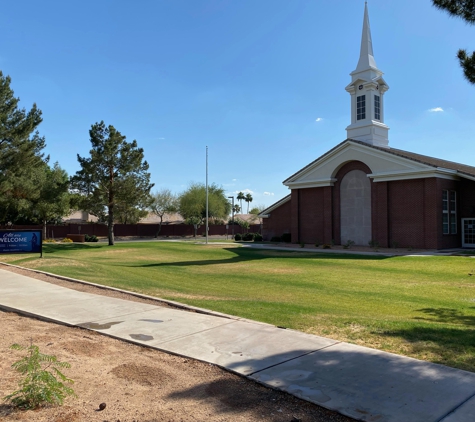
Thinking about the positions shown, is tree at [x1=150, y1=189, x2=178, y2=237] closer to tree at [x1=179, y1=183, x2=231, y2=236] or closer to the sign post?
tree at [x1=179, y1=183, x2=231, y2=236]

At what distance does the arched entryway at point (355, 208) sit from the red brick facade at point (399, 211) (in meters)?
0.42

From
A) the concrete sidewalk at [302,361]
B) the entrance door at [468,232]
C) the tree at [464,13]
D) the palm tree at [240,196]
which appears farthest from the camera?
the palm tree at [240,196]

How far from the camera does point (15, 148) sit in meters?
33.6

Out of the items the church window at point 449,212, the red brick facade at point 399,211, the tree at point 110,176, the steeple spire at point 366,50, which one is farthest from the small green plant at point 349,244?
the tree at point 110,176

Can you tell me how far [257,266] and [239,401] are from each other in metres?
16.6

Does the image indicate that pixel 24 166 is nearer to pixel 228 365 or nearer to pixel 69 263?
pixel 69 263

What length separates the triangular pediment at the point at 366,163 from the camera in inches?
1112

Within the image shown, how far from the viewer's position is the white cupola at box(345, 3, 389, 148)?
1334 inches

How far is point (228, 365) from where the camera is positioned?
5.22 meters

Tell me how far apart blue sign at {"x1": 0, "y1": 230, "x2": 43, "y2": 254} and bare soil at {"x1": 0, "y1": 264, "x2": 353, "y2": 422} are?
1412cm

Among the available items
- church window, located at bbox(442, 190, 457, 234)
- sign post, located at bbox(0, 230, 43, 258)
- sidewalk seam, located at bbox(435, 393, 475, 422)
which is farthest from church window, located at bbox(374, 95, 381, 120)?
sidewalk seam, located at bbox(435, 393, 475, 422)

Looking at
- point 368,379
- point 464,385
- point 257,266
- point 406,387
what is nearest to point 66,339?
point 368,379

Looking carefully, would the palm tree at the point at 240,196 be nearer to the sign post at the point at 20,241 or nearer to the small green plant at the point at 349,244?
the small green plant at the point at 349,244

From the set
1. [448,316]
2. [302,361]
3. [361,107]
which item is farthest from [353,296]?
[361,107]
